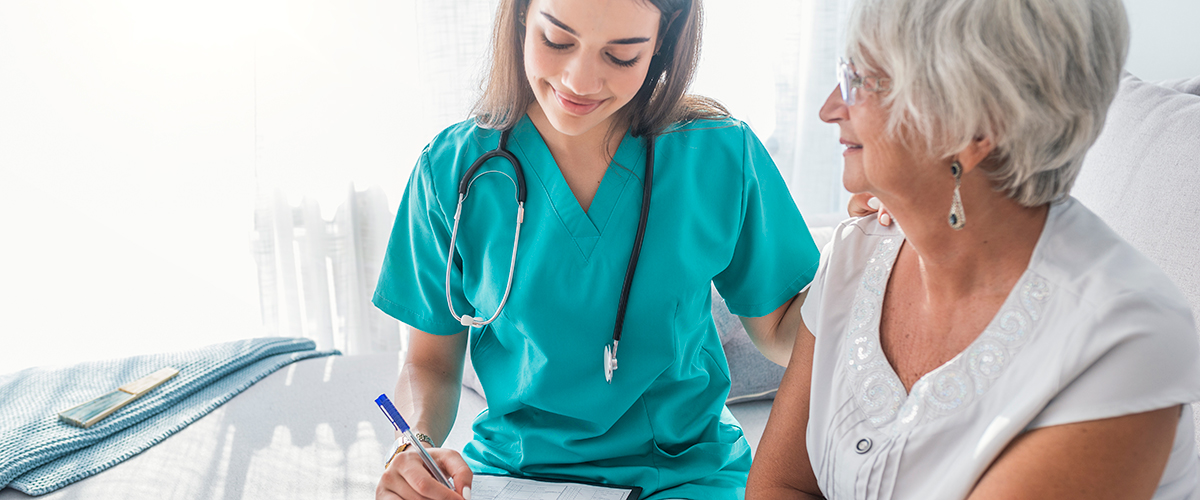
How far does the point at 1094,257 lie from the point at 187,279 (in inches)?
100.0

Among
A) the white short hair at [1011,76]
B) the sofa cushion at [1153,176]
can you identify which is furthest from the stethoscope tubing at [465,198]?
the sofa cushion at [1153,176]

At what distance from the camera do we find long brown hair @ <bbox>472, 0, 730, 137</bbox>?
1108mm

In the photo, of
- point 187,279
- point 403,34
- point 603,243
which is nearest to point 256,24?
point 403,34

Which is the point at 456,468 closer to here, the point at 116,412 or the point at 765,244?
the point at 765,244

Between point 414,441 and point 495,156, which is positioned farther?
point 495,156

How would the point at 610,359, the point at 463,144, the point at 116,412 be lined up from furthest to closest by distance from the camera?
the point at 116,412 < the point at 463,144 < the point at 610,359

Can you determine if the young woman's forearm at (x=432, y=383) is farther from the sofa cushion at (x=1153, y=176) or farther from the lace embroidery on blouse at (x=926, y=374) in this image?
the sofa cushion at (x=1153, y=176)

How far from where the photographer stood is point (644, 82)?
116 centimetres

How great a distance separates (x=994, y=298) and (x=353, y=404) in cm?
137

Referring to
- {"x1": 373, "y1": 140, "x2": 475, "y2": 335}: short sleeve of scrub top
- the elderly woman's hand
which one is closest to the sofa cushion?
the elderly woman's hand

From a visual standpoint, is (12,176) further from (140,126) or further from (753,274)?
(753,274)

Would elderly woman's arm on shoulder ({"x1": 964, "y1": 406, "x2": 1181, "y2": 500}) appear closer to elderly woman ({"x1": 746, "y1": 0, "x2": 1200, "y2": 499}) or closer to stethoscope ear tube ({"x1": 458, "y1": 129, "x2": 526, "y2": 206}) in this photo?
elderly woman ({"x1": 746, "y1": 0, "x2": 1200, "y2": 499})

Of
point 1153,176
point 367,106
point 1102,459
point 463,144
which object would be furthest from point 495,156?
point 367,106

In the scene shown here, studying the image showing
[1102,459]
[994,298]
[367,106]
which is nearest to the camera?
[1102,459]
